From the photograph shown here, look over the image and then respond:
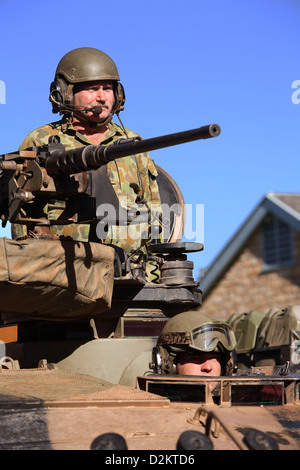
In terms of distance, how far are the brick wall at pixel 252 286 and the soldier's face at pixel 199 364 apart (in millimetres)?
19798

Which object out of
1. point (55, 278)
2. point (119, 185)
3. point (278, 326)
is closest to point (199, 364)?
point (55, 278)

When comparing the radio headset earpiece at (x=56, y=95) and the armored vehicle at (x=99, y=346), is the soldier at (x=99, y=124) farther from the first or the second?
the armored vehicle at (x=99, y=346)

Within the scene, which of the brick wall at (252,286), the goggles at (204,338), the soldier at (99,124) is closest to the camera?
the goggles at (204,338)

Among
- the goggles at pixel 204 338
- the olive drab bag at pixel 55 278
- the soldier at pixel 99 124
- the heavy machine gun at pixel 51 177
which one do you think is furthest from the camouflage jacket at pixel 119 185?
the goggles at pixel 204 338

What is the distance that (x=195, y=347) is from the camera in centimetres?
810

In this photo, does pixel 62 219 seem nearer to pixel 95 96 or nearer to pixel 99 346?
pixel 99 346

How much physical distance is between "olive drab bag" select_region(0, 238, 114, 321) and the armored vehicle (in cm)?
1

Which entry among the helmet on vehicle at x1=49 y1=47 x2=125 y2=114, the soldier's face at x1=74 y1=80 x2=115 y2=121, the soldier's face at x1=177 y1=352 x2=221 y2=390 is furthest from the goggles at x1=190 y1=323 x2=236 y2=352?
the helmet on vehicle at x1=49 y1=47 x2=125 y2=114

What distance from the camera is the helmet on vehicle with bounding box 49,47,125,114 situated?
33.6ft

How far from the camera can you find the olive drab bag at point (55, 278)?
7.58m

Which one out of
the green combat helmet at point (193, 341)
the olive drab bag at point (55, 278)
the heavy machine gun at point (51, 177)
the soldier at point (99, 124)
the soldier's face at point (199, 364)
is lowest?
the soldier's face at point (199, 364)

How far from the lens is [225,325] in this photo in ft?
27.7
